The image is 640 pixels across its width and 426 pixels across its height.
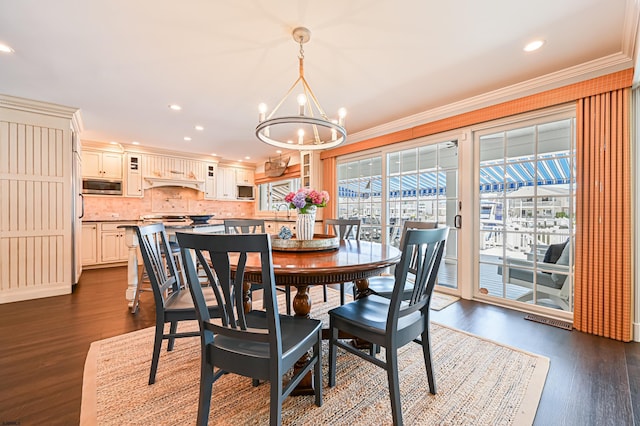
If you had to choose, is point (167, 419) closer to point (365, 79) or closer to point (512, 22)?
point (365, 79)

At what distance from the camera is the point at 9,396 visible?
150 centimetres

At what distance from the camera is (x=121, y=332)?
2305mm

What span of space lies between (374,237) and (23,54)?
4.27 metres

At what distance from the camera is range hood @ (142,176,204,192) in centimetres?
556

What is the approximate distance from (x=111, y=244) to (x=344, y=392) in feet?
17.2

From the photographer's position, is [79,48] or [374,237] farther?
[374,237]

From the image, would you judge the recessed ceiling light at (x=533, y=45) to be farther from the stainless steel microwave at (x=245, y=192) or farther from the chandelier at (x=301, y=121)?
the stainless steel microwave at (x=245, y=192)

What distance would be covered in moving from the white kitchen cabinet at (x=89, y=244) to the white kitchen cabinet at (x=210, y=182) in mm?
2167

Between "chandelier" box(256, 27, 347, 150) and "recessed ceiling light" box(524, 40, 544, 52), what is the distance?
57.6 inches

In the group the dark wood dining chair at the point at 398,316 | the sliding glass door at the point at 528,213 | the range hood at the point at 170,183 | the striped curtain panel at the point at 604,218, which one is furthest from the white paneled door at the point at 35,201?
the striped curtain panel at the point at 604,218

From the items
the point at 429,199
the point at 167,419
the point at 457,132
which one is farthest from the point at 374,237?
the point at 167,419

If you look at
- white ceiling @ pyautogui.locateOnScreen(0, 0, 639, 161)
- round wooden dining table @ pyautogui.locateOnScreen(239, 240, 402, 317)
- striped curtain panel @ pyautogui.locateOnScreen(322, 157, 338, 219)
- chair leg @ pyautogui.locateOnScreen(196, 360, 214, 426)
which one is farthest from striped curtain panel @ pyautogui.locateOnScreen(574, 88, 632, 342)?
striped curtain panel @ pyautogui.locateOnScreen(322, 157, 338, 219)

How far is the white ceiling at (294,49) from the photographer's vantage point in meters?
1.71

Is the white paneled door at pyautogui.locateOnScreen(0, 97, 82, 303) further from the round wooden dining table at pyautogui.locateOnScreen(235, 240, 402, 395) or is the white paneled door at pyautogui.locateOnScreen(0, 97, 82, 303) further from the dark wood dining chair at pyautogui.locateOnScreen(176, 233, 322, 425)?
the dark wood dining chair at pyautogui.locateOnScreen(176, 233, 322, 425)
